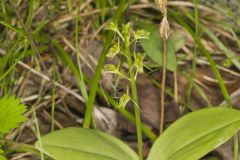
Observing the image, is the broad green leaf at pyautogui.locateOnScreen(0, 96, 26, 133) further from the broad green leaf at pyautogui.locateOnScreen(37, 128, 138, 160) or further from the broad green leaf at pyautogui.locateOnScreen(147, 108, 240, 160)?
the broad green leaf at pyautogui.locateOnScreen(147, 108, 240, 160)

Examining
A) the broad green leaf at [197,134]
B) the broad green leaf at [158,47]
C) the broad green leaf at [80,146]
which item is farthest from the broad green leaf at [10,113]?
the broad green leaf at [158,47]

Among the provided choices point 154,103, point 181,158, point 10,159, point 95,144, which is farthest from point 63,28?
point 181,158

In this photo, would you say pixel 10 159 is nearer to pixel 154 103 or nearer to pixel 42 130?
pixel 42 130

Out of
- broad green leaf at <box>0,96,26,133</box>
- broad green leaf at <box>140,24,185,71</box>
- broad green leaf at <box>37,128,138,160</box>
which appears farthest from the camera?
broad green leaf at <box>140,24,185,71</box>

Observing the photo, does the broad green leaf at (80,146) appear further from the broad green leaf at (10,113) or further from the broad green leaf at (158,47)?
the broad green leaf at (158,47)

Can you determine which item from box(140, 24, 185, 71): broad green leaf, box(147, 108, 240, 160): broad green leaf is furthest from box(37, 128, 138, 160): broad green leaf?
box(140, 24, 185, 71): broad green leaf
